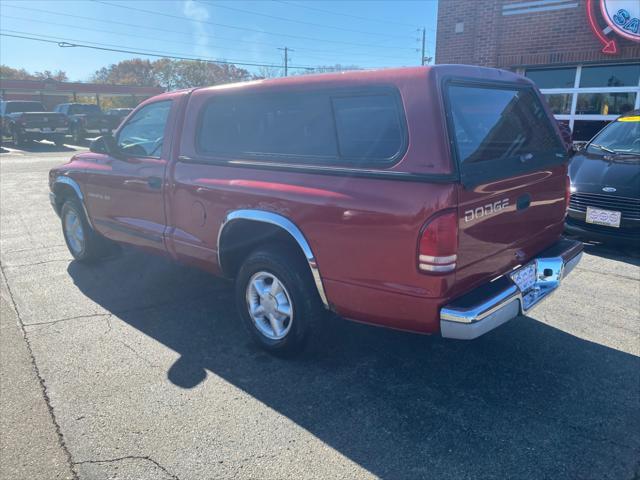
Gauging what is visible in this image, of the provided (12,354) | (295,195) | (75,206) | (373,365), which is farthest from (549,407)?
(75,206)

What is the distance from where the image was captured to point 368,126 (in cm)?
305

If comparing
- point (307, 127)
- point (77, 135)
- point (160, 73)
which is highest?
point (160, 73)

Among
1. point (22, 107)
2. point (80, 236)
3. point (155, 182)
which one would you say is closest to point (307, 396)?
point (155, 182)

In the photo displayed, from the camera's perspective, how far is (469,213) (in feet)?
9.05

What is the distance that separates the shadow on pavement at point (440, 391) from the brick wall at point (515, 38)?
9.59 m

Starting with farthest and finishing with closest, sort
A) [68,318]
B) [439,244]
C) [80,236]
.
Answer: [80,236]
[68,318]
[439,244]

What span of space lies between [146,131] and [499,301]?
352 cm

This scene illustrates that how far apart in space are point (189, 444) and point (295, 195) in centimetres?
157

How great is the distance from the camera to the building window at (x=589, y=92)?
1106cm

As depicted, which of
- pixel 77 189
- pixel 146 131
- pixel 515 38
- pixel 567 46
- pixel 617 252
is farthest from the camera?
pixel 515 38

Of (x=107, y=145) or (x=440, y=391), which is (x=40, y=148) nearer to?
(x=107, y=145)

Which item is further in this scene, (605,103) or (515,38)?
(515,38)

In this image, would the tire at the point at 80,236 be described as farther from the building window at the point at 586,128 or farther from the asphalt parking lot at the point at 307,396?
the building window at the point at 586,128

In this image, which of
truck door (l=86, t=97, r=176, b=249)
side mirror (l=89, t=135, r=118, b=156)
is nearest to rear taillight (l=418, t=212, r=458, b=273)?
truck door (l=86, t=97, r=176, b=249)
